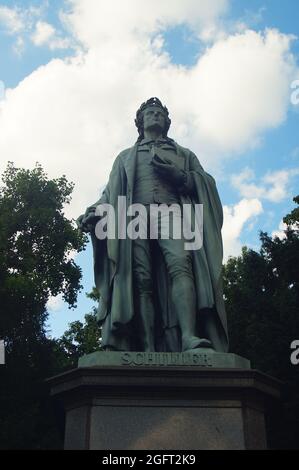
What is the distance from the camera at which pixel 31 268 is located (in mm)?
26094

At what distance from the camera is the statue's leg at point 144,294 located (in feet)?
25.7

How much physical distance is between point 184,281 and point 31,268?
18868mm

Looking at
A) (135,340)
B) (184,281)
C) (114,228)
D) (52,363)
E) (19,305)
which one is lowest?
(135,340)

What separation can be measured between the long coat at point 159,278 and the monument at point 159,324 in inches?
0.6

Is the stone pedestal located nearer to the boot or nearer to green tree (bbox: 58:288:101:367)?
the boot

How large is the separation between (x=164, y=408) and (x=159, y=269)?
2333mm

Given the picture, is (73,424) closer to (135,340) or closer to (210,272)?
(135,340)

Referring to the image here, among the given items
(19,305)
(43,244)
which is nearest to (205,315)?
(19,305)

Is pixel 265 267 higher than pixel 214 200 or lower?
higher

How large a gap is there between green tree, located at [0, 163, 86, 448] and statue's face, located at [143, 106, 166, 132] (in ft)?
46.5

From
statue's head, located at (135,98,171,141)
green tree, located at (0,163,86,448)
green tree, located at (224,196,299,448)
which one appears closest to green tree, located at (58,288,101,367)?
green tree, located at (0,163,86,448)
